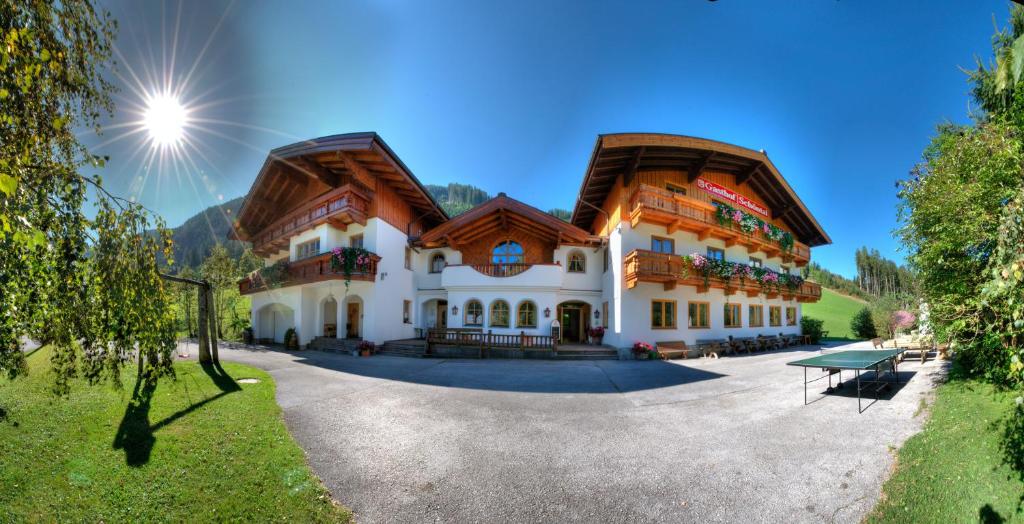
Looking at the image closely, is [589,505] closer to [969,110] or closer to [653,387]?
[653,387]

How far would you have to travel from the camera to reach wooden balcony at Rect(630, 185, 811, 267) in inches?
666

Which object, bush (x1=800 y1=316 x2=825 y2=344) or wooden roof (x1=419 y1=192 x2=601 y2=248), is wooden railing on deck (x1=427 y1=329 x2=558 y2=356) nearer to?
wooden roof (x1=419 y1=192 x2=601 y2=248)

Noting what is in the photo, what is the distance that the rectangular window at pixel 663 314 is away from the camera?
18.0m

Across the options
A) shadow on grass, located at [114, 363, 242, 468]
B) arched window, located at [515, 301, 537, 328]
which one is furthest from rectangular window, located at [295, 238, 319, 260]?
shadow on grass, located at [114, 363, 242, 468]

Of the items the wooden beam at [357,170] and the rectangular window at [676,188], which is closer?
the wooden beam at [357,170]

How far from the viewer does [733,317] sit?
20641 mm

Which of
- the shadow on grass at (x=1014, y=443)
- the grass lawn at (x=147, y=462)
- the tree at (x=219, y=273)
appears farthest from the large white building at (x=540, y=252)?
the shadow on grass at (x=1014, y=443)

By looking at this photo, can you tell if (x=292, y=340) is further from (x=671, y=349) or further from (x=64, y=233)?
(x=671, y=349)

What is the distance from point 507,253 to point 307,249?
12.2 meters

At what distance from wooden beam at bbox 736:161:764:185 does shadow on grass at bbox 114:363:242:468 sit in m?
25.2

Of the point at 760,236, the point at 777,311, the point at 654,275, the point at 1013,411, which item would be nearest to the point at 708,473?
the point at 1013,411

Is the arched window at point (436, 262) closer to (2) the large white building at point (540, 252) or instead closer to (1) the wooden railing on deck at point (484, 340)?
Result: (2) the large white building at point (540, 252)

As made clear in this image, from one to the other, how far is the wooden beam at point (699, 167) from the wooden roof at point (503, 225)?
229 inches

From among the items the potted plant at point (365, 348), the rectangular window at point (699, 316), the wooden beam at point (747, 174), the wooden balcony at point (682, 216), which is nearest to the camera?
the wooden balcony at point (682, 216)
